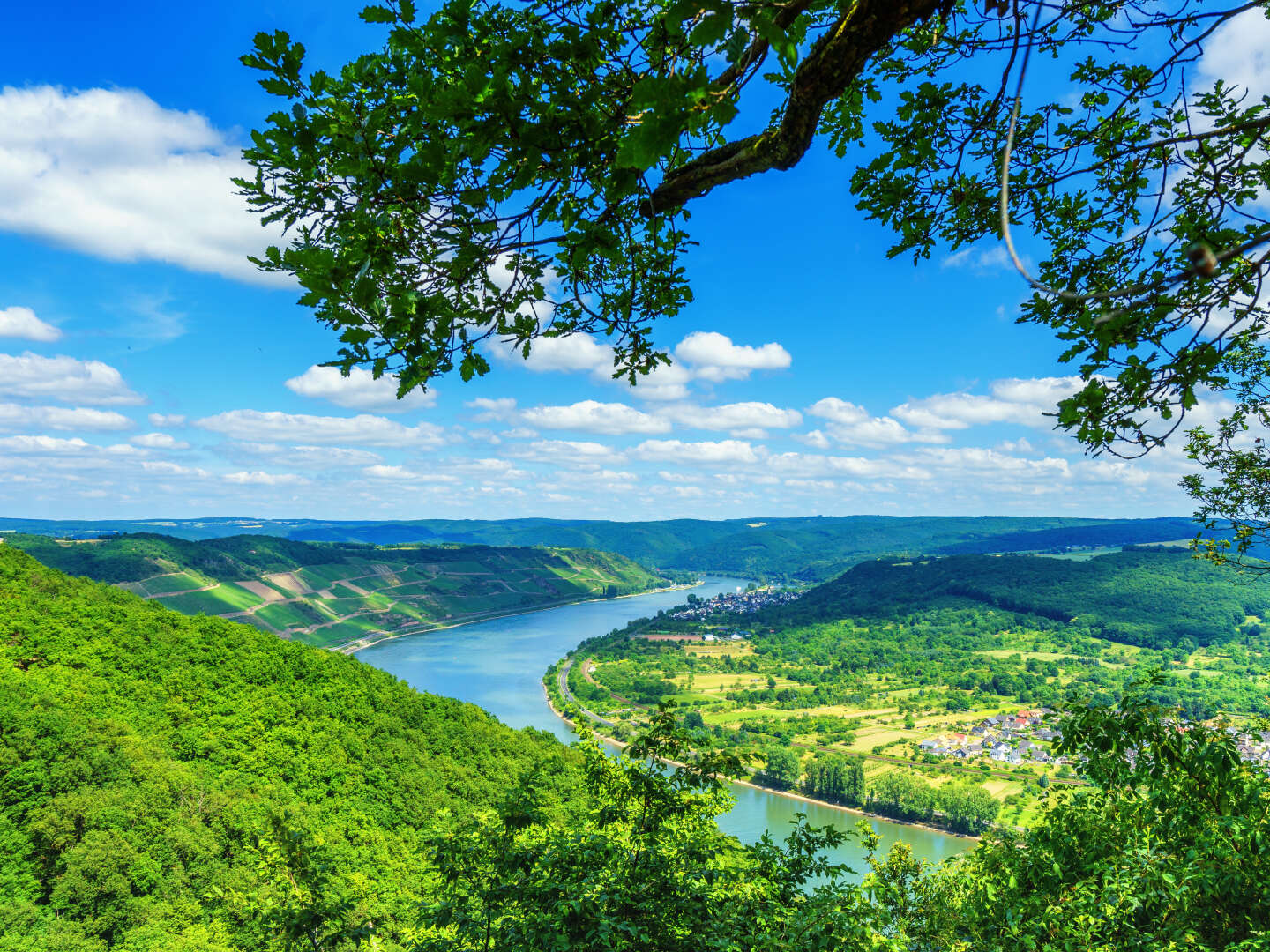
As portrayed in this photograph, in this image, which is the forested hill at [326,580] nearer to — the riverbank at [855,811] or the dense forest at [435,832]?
the dense forest at [435,832]

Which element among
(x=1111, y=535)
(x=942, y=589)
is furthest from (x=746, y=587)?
(x=1111, y=535)

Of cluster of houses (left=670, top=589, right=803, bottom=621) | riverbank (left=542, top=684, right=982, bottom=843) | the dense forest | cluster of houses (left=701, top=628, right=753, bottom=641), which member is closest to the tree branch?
the dense forest

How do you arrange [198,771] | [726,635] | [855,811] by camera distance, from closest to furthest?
[198,771] → [855,811] → [726,635]

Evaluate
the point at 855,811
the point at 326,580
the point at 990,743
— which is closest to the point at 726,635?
the point at 990,743

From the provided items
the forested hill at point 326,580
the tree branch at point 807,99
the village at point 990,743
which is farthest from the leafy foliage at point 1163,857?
the forested hill at point 326,580

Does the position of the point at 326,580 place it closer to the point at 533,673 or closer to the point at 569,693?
the point at 533,673

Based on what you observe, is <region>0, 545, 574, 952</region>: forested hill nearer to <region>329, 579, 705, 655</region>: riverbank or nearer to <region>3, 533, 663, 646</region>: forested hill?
<region>329, 579, 705, 655</region>: riverbank
